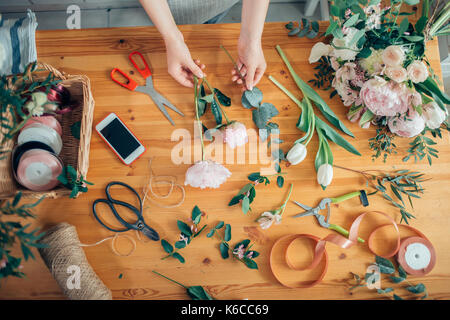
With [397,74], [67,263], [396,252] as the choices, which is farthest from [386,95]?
[67,263]

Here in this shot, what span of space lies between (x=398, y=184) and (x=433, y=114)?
234 mm

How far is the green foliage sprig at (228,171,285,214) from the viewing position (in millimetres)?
863

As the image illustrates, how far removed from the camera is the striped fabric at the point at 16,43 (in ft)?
2.66

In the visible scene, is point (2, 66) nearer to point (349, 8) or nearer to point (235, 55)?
point (235, 55)

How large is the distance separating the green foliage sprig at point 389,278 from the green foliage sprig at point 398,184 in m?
0.14

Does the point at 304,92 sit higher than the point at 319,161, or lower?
higher

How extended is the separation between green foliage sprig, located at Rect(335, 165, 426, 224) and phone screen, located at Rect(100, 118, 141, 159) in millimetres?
638

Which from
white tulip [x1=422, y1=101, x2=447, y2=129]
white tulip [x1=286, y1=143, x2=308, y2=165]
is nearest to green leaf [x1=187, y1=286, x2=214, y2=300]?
white tulip [x1=286, y1=143, x2=308, y2=165]

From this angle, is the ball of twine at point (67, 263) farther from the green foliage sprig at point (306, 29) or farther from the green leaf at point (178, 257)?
the green foliage sprig at point (306, 29)

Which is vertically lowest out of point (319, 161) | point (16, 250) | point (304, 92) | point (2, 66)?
point (16, 250)

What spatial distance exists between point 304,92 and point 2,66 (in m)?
0.87

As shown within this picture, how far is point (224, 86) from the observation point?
0.94 meters

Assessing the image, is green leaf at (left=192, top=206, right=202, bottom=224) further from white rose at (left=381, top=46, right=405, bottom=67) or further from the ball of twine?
white rose at (left=381, top=46, right=405, bottom=67)
